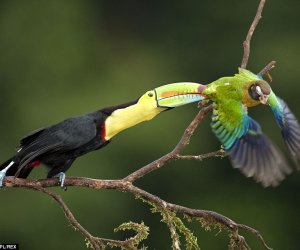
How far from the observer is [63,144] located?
7266 mm

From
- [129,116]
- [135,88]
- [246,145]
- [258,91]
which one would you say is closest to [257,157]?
[246,145]

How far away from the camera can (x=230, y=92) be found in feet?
23.5

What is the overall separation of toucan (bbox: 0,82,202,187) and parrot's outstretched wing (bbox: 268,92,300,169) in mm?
516

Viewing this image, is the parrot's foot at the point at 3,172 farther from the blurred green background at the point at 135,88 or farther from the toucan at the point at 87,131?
the blurred green background at the point at 135,88

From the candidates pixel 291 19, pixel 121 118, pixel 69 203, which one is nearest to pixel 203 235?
pixel 69 203

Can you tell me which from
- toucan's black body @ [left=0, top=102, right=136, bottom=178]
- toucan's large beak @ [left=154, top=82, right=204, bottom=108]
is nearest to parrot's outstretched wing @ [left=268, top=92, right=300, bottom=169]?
toucan's large beak @ [left=154, top=82, right=204, bottom=108]

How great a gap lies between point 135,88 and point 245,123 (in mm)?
11368

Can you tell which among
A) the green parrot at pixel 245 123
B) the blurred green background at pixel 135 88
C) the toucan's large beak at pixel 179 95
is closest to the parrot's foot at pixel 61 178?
the toucan's large beak at pixel 179 95

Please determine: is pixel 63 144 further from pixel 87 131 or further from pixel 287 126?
pixel 287 126

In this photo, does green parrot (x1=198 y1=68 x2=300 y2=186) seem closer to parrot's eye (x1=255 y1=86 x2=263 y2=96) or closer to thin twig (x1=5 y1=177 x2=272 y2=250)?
parrot's eye (x1=255 y1=86 x2=263 y2=96)

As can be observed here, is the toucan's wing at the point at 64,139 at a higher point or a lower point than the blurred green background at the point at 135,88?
lower

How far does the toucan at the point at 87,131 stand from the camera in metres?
7.15

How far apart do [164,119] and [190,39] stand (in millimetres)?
3131

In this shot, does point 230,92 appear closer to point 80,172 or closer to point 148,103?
point 148,103
